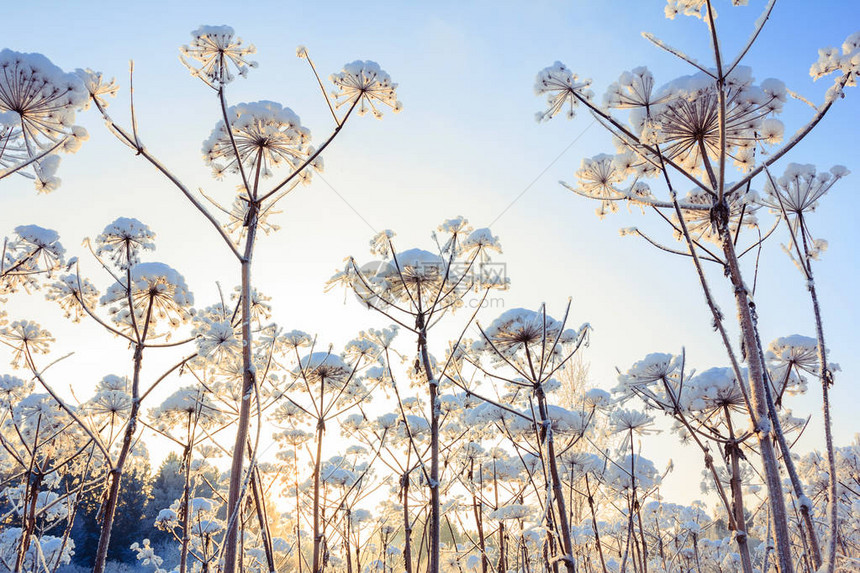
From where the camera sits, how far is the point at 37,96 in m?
3.11

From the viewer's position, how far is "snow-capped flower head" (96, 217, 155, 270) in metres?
5.26

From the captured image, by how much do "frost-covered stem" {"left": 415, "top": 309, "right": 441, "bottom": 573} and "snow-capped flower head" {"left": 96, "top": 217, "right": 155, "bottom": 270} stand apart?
3171mm

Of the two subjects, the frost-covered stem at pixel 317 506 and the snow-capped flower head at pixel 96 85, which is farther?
the frost-covered stem at pixel 317 506

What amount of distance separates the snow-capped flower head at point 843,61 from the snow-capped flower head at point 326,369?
6.18m

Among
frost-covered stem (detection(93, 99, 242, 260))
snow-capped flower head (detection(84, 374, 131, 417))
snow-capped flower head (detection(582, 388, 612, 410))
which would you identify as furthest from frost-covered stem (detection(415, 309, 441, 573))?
snow-capped flower head (detection(84, 374, 131, 417))

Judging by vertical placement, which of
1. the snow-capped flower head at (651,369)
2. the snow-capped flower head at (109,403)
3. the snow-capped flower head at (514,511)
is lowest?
the snow-capped flower head at (514,511)

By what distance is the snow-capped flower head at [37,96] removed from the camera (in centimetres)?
299

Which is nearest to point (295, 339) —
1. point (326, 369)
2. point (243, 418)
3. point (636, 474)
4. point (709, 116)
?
point (326, 369)

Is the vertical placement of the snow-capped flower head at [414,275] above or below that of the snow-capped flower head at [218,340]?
above

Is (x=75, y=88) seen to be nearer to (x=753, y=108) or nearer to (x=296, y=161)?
(x=296, y=161)

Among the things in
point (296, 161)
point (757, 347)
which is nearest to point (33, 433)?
point (296, 161)

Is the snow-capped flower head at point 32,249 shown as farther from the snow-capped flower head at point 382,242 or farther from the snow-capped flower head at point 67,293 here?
the snow-capped flower head at point 382,242

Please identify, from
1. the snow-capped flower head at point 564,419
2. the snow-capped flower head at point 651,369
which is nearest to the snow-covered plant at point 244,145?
the snow-capped flower head at point 651,369

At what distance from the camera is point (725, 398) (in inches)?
208
